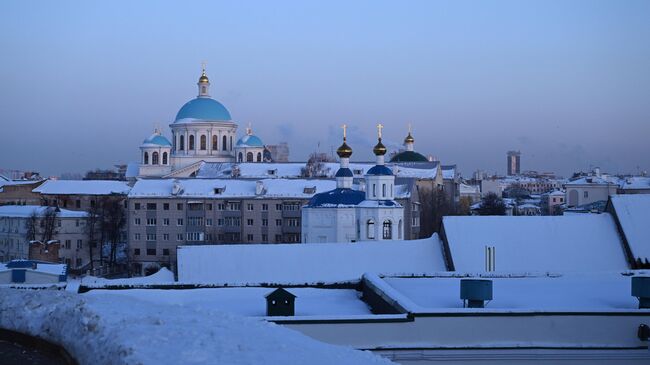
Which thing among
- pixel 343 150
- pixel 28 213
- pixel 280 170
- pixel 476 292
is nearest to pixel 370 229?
pixel 343 150

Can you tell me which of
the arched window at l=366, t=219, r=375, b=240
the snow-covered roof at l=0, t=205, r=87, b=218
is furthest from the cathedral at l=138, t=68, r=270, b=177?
the arched window at l=366, t=219, r=375, b=240

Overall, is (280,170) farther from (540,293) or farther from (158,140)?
(540,293)

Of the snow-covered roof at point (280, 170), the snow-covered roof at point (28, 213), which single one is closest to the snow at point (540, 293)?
the snow-covered roof at point (28, 213)

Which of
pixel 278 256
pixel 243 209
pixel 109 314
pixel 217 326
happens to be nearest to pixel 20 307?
pixel 109 314

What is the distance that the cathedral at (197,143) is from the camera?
217 feet

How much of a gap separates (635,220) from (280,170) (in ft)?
137

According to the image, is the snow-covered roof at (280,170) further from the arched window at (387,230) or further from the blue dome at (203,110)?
the arched window at (387,230)

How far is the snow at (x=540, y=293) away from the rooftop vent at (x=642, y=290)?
315 millimetres

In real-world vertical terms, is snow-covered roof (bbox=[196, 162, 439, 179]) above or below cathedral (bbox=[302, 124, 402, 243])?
Result: above

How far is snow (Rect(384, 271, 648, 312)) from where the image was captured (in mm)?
14477

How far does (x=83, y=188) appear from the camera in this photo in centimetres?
6450

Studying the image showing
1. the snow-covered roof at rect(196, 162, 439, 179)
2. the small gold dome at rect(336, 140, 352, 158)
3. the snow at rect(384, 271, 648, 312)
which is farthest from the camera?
the snow-covered roof at rect(196, 162, 439, 179)

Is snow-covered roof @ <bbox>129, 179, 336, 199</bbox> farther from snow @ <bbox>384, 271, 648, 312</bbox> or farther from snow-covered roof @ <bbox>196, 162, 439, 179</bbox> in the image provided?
snow @ <bbox>384, 271, 648, 312</bbox>

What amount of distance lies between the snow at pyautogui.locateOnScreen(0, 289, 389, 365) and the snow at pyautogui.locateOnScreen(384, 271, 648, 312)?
15.5ft
